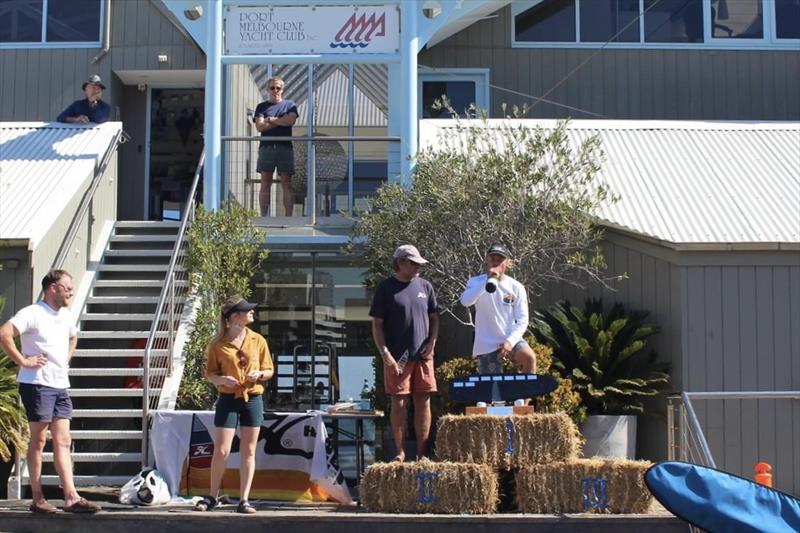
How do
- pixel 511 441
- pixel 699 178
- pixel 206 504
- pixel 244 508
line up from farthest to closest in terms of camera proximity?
pixel 699 178, pixel 206 504, pixel 511 441, pixel 244 508

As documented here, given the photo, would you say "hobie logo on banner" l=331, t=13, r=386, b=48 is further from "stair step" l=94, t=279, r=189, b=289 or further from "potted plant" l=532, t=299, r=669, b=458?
"potted plant" l=532, t=299, r=669, b=458

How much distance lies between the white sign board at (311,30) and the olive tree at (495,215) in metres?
2.19

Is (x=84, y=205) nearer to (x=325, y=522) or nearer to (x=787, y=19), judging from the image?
(x=325, y=522)

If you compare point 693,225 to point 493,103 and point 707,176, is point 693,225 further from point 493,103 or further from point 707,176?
point 493,103

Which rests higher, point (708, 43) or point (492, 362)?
point (708, 43)

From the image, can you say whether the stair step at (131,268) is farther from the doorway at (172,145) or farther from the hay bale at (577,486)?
the hay bale at (577,486)

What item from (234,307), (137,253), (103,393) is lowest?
(103,393)

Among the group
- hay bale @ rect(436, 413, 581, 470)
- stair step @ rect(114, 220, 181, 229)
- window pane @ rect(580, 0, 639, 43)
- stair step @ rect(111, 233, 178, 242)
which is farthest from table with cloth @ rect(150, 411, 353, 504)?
window pane @ rect(580, 0, 639, 43)

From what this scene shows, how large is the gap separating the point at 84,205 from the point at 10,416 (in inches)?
127

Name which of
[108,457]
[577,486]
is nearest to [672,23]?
[577,486]

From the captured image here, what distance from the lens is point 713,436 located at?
1022 centimetres

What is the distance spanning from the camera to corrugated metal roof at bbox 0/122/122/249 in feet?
36.1

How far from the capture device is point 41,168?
40.6ft

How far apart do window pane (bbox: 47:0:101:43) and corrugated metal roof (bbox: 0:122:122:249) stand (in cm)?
251
